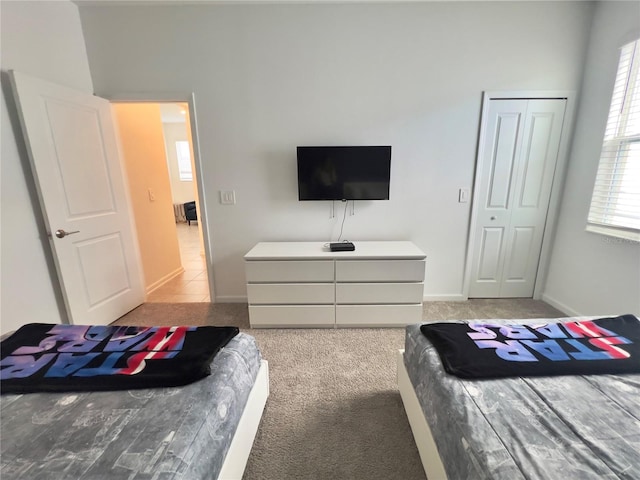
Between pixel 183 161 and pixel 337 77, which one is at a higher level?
pixel 337 77

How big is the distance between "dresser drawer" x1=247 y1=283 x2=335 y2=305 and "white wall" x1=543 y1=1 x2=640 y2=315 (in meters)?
2.12

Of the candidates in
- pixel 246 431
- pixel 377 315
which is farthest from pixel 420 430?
pixel 377 315

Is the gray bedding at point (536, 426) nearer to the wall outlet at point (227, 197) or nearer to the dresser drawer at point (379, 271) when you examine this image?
the dresser drawer at point (379, 271)

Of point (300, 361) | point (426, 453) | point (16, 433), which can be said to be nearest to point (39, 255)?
point (16, 433)

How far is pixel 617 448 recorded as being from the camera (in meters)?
0.75

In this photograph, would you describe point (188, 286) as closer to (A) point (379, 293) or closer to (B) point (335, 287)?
(B) point (335, 287)

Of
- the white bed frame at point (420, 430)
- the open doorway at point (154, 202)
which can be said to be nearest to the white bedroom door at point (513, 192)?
the white bed frame at point (420, 430)

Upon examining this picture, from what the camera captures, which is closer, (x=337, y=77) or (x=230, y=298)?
(x=337, y=77)

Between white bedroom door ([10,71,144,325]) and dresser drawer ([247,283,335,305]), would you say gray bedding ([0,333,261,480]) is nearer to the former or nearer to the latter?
dresser drawer ([247,283,335,305])

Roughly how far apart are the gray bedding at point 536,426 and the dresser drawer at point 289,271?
4.03 feet

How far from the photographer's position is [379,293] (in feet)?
7.42

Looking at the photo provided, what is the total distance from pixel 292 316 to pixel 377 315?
0.72 metres

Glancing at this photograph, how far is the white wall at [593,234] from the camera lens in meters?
1.98

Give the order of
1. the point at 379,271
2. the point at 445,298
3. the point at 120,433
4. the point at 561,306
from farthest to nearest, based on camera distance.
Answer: the point at 445,298
the point at 561,306
the point at 379,271
the point at 120,433
